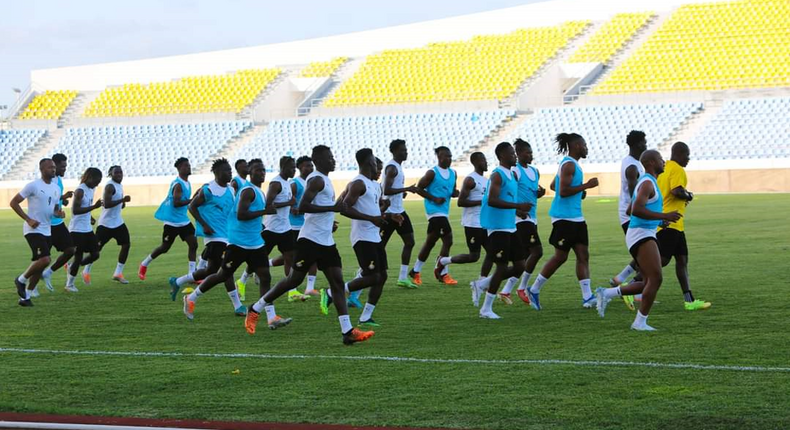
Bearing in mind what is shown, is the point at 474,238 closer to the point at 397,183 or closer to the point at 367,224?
the point at 397,183

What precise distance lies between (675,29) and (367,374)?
157 ft

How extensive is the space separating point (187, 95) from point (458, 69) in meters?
15.1

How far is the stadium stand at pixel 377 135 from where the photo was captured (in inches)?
1922

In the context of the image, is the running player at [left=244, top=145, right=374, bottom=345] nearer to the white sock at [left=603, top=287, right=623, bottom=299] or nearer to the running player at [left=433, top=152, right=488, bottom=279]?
the white sock at [left=603, top=287, right=623, bottom=299]

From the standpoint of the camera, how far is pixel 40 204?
14.9 m

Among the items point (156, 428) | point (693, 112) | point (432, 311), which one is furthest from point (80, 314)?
point (693, 112)

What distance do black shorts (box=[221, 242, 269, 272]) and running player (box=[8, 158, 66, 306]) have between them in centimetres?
354

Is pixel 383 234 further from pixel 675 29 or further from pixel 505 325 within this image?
pixel 675 29

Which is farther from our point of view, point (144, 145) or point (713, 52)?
point (144, 145)

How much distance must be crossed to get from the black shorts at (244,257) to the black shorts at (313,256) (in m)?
1.49

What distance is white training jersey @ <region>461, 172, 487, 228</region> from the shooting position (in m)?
15.0

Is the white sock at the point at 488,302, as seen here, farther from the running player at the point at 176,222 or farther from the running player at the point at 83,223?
the running player at the point at 83,223

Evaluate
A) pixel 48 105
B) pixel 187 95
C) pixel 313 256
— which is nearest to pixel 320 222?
pixel 313 256

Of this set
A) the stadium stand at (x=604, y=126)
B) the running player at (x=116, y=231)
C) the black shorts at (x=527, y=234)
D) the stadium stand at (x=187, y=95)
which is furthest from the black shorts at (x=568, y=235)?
the stadium stand at (x=187, y=95)
